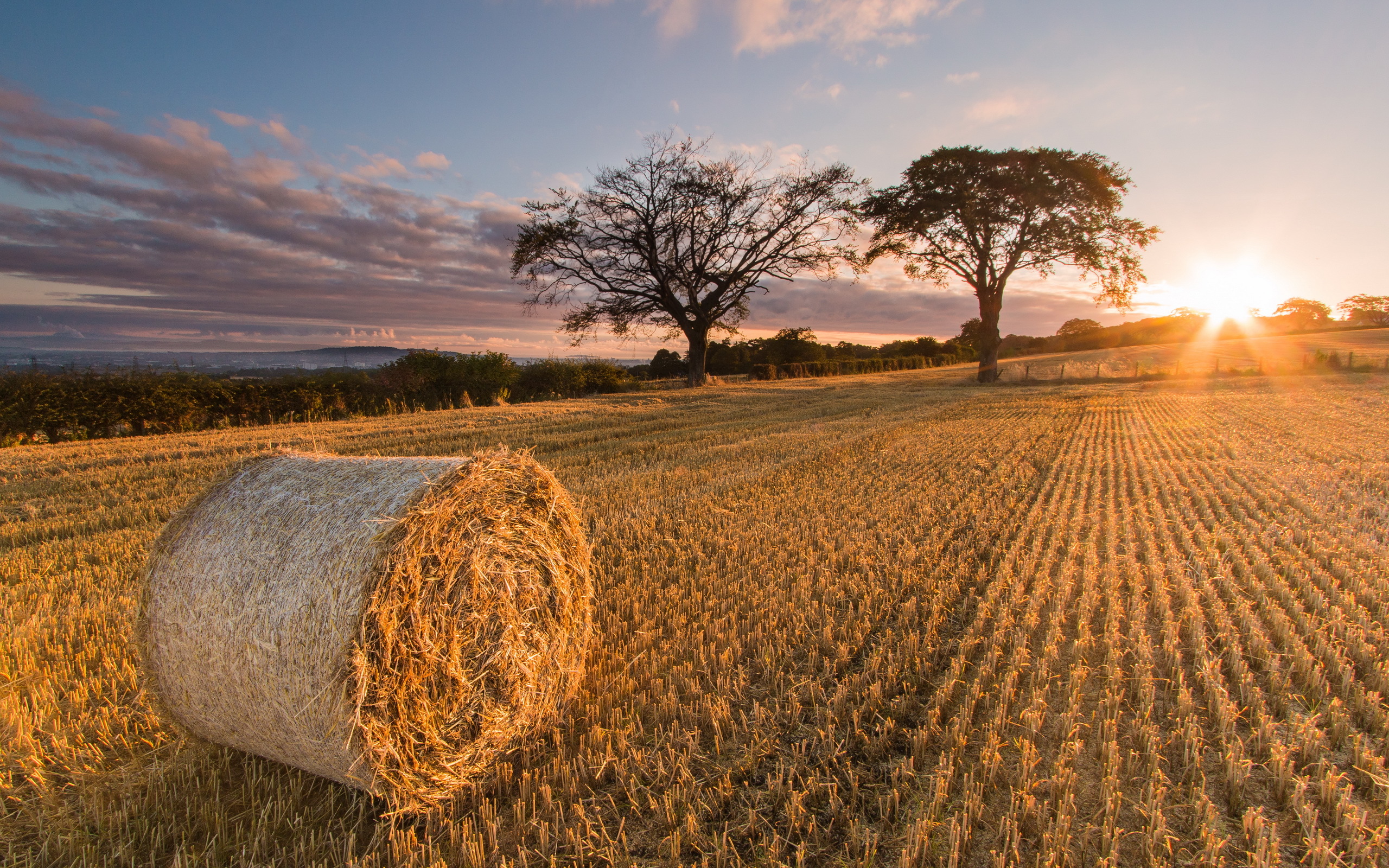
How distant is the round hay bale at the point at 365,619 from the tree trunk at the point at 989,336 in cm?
3220

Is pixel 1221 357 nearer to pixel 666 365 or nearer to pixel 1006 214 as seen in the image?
pixel 1006 214

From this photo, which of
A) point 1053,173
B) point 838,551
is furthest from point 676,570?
point 1053,173

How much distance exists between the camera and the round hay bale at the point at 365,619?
94.5 inches

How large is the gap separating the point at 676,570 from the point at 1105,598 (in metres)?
3.28

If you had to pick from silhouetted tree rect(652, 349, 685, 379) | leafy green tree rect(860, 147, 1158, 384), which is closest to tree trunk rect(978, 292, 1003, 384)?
leafy green tree rect(860, 147, 1158, 384)

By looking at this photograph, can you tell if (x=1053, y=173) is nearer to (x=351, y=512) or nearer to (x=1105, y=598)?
(x=1105, y=598)

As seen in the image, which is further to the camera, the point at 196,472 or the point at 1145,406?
the point at 1145,406

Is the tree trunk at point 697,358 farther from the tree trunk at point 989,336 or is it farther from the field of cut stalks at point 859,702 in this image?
the field of cut stalks at point 859,702

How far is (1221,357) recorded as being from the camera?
1336 inches

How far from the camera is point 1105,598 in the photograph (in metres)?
4.40

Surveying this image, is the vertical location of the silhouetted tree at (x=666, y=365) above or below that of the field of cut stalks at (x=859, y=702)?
above

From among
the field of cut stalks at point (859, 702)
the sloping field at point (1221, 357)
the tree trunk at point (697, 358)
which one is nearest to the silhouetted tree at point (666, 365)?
the tree trunk at point (697, 358)

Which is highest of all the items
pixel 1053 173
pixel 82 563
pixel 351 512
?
pixel 1053 173

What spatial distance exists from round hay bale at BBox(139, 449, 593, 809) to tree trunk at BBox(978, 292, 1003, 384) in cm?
3220
